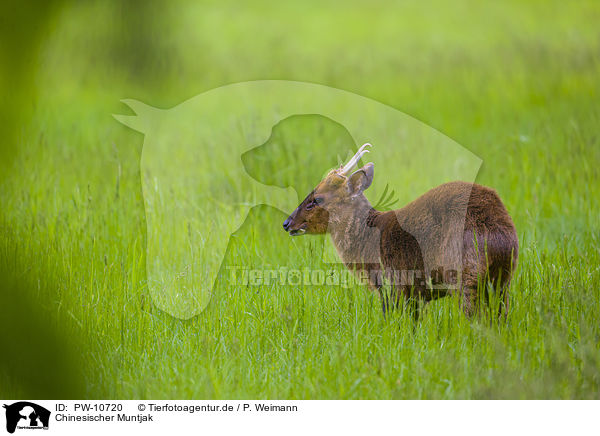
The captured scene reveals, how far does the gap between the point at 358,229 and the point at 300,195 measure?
960 mm

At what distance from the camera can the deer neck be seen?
3.80m

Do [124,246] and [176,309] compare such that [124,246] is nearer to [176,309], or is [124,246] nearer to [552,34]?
[176,309]

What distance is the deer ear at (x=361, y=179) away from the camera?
3525 millimetres

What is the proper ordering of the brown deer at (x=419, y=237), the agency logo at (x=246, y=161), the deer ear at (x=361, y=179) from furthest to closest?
the agency logo at (x=246, y=161)
the deer ear at (x=361, y=179)
the brown deer at (x=419, y=237)

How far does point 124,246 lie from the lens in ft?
15.1

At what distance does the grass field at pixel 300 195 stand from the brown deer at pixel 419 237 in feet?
0.56

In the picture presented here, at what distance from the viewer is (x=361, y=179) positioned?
11.8 ft

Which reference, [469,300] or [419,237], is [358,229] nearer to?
[419,237]

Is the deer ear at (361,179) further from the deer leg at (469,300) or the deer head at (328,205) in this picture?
the deer leg at (469,300)
